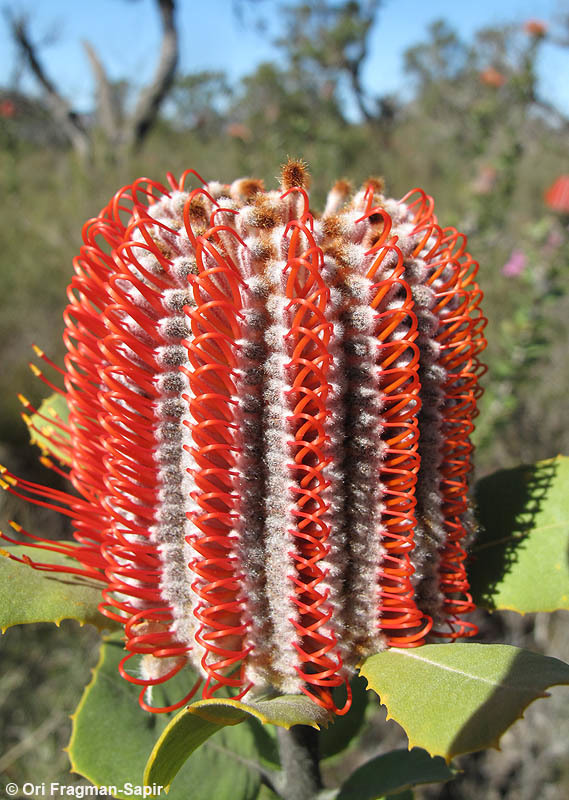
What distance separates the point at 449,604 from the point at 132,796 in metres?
0.60

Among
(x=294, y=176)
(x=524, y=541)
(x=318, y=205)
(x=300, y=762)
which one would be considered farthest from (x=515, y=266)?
(x=300, y=762)

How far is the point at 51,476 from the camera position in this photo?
4.24 meters

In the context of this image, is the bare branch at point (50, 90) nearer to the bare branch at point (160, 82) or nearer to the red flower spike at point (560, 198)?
the bare branch at point (160, 82)

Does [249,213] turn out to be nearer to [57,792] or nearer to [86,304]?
[86,304]

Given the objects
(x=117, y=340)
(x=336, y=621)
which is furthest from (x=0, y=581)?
(x=336, y=621)

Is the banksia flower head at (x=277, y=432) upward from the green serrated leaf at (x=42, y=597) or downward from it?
upward

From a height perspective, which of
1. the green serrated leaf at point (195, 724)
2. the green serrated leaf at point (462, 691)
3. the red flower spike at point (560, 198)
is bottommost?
the green serrated leaf at point (195, 724)

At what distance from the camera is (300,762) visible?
3.50ft

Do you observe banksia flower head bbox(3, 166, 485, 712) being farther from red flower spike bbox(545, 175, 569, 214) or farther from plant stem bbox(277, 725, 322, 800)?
red flower spike bbox(545, 175, 569, 214)

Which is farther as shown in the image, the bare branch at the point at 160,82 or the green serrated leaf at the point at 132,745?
the bare branch at the point at 160,82

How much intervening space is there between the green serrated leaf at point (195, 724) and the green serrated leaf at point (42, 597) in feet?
0.83

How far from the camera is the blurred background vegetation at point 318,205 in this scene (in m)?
2.66

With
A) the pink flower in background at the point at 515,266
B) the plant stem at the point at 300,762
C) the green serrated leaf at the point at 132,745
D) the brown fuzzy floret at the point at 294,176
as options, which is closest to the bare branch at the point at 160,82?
the pink flower in background at the point at 515,266

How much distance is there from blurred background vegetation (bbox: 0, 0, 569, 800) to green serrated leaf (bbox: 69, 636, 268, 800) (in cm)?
107
